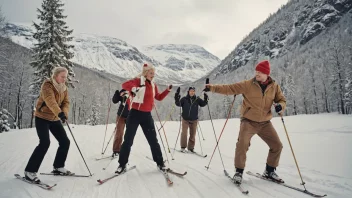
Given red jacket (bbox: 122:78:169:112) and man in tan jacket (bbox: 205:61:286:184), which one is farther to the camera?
red jacket (bbox: 122:78:169:112)

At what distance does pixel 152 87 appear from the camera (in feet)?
17.2

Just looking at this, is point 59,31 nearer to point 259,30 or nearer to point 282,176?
point 282,176

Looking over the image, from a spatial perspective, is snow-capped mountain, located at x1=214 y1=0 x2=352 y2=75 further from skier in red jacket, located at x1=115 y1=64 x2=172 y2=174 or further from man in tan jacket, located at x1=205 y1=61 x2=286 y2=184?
skier in red jacket, located at x1=115 y1=64 x2=172 y2=174

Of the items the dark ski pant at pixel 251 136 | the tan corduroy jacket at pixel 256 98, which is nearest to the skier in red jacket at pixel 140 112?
the tan corduroy jacket at pixel 256 98

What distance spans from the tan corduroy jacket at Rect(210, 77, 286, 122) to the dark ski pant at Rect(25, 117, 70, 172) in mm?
3295

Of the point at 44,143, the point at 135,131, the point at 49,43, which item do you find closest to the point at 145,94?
the point at 135,131

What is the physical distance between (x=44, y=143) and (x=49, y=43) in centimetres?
2059

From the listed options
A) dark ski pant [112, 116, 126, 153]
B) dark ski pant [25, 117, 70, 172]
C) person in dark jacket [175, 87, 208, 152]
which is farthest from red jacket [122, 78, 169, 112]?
person in dark jacket [175, 87, 208, 152]

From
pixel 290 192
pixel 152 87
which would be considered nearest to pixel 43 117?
pixel 152 87

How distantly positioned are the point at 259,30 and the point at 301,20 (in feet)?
136

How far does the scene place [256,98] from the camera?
4.54 metres

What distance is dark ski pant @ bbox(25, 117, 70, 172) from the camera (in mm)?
4532

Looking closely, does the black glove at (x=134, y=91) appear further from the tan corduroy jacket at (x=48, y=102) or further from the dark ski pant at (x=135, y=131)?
the tan corduroy jacket at (x=48, y=102)

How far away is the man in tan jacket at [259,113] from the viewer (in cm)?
451
